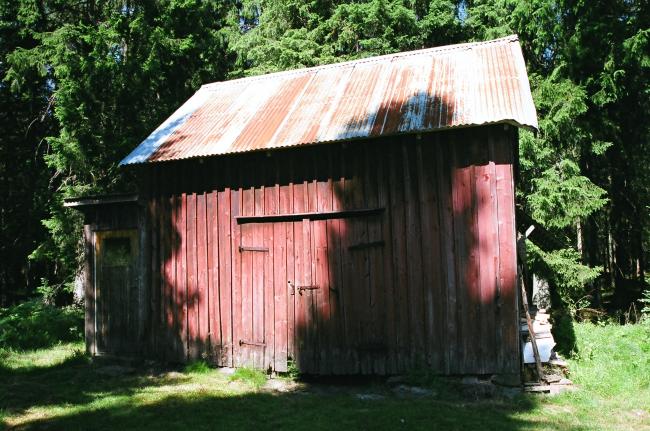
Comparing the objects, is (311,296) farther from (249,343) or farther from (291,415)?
(291,415)

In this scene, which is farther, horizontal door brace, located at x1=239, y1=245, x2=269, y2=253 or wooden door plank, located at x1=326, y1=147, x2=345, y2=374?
horizontal door brace, located at x1=239, y1=245, x2=269, y2=253

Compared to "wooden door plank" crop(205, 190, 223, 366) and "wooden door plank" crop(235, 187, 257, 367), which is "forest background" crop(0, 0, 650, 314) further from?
"wooden door plank" crop(235, 187, 257, 367)

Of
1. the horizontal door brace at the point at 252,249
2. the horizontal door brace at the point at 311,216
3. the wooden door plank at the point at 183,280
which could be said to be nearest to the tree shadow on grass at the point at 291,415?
the wooden door plank at the point at 183,280

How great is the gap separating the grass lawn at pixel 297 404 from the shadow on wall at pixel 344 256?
659 mm

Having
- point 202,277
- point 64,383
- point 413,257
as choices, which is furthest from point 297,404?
point 64,383

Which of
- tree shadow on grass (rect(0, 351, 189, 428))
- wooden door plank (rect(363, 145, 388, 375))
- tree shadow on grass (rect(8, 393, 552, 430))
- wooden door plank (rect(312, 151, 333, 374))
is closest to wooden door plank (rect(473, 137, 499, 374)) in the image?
tree shadow on grass (rect(8, 393, 552, 430))

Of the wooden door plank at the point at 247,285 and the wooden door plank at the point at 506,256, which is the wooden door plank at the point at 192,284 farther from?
the wooden door plank at the point at 506,256

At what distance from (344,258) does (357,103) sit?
2.82 metres

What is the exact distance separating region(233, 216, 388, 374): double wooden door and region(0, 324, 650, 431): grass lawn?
539 millimetres

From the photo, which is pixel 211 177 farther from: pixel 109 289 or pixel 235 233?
pixel 109 289

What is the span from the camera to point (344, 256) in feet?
27.9

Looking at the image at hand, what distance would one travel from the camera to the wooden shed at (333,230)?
7.78m

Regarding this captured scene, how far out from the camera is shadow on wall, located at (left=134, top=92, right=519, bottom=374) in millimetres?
7738

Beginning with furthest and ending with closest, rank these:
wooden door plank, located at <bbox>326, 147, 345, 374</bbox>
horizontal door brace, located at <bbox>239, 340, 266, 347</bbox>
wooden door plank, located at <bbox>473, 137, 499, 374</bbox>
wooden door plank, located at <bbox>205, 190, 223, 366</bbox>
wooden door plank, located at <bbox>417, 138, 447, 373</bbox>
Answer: wooden door plank, located at <bbox>205, 190, 223, 366</bbox>, horizontal door brace, located at <bbox>239, 340, 266, 347</bbox>, wooden door plank, located at <bbox>326, 147, 345, 374</bbox>, wooden door plank, located at <bbox>417, 138, 447, 373</bbox>, wooden door plank, located at <bbox>473, 137, 499, 374</bbox>
